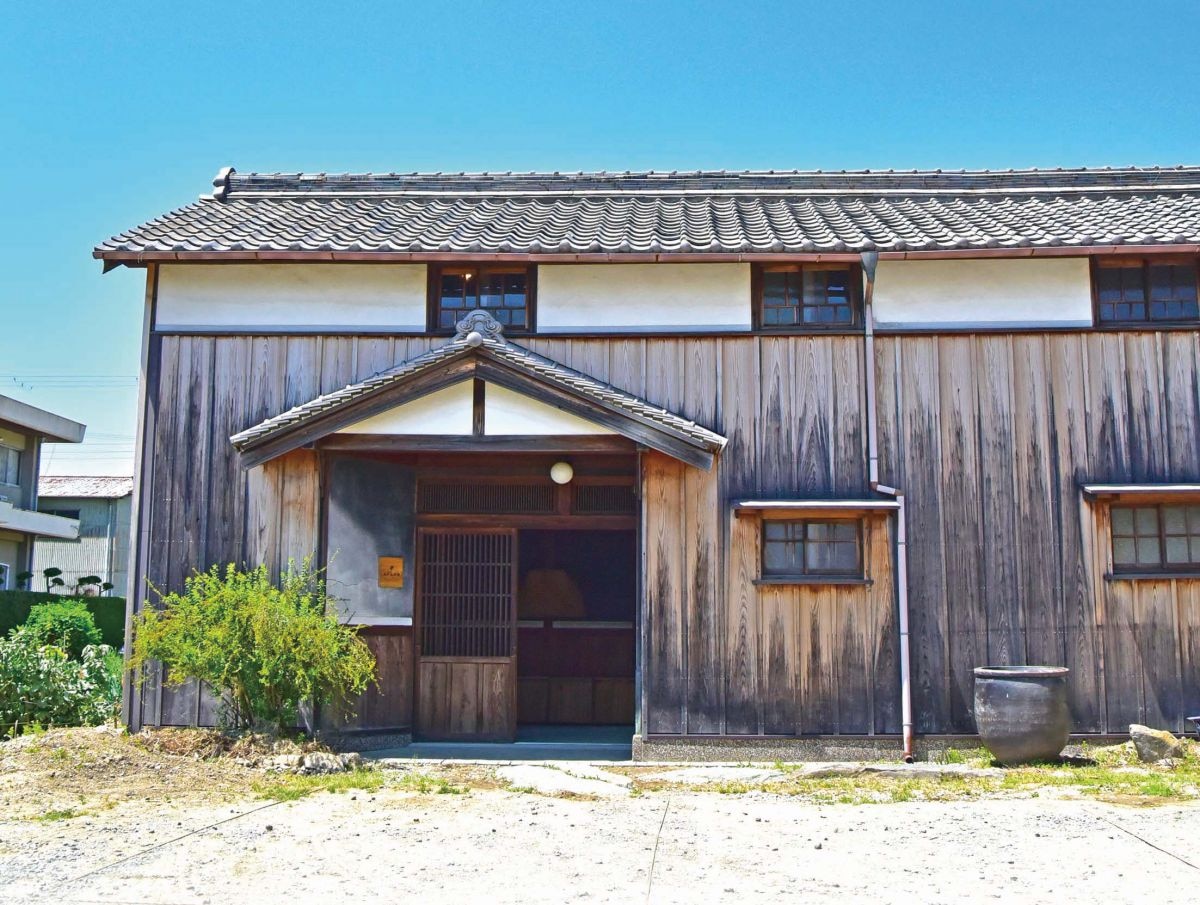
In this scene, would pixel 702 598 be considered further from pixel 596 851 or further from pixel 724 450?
pixel 596 851

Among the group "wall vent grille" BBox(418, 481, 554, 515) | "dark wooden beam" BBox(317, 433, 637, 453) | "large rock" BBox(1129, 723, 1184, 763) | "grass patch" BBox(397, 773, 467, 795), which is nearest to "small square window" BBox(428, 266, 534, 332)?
"dark wooden beam" BBox(317, 433, 637, 453)

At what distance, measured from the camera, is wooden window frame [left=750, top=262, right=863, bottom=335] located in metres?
11.2

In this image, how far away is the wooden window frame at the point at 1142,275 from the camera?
11047mm

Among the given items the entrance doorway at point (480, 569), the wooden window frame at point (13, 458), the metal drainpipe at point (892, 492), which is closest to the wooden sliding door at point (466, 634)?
the entrance doorway at point (480, 569)

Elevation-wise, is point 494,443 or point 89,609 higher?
point 494,443

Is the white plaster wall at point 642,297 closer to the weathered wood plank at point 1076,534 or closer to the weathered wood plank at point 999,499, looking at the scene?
the weathered wood plank at point 999,499

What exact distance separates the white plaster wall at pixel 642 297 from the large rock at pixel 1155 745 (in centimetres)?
499

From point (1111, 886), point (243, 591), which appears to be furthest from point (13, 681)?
point (1111, 886)

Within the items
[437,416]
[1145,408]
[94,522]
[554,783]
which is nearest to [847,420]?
[1145,408]

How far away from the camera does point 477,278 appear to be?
11523 millimetres

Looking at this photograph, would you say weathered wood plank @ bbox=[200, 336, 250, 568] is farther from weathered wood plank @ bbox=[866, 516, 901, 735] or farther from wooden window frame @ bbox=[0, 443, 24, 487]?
wooden window frame @ bbox=[0, 443, 24, 487]

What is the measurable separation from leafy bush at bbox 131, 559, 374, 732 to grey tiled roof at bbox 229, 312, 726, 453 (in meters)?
1.37

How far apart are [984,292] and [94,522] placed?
35.9 m

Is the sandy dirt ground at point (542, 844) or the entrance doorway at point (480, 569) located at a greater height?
the entrance doorway at point (480, 569)
